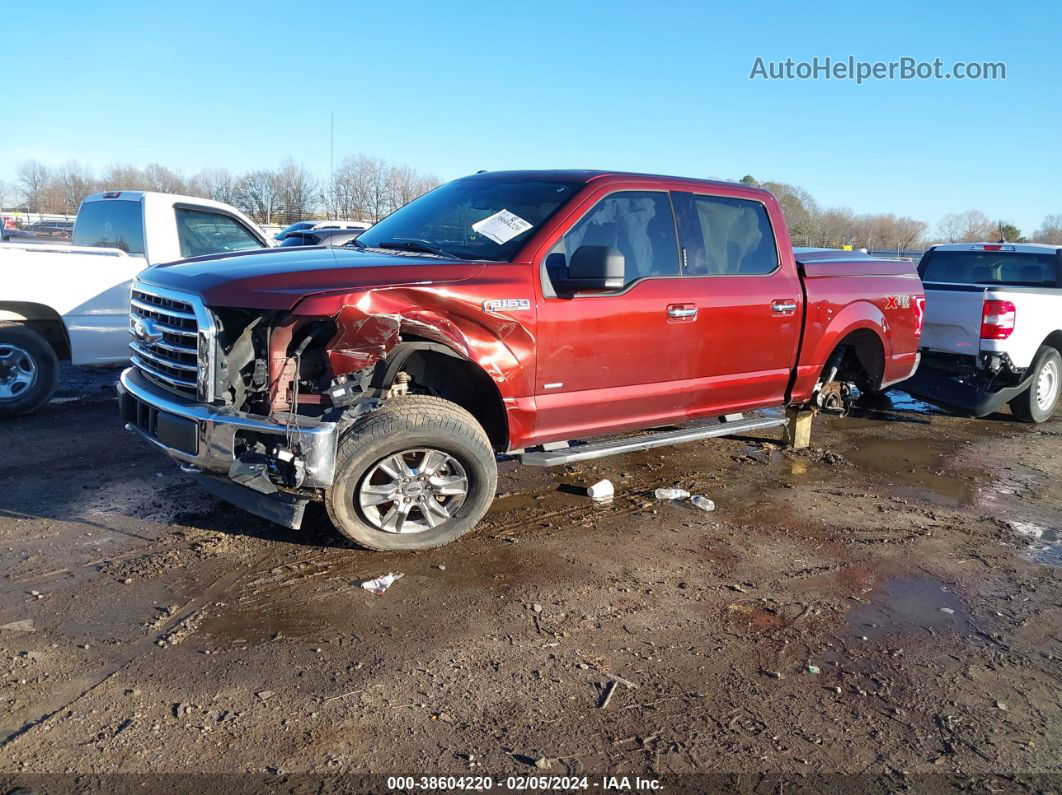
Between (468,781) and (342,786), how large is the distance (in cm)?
40

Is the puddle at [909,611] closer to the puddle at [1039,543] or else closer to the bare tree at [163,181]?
the puddle at [1039,543]

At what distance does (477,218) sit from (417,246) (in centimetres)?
41

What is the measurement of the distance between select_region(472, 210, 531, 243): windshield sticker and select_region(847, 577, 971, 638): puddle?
2.72 m

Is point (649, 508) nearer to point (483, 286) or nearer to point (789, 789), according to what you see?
point (483, 286)

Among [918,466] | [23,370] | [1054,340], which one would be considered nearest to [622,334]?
[918,466]

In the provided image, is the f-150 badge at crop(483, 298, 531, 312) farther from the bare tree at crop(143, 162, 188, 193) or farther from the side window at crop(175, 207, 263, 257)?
the bare tree at crop(143, 162, 188, 193)

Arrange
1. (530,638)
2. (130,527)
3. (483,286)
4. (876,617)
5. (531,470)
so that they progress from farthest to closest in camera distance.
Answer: (531,470), (130,527), (483,286), (876,617), (530,638)

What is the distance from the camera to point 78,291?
700cm

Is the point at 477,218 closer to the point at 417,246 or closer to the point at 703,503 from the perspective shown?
the point at 417,246

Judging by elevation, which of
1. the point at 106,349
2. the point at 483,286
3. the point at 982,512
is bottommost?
the point at 982,512

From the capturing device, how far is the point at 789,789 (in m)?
2.62

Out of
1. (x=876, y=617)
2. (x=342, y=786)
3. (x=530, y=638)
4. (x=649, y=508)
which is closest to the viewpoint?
(x=342, y=786)

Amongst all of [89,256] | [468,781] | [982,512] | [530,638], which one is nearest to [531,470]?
[530,638]

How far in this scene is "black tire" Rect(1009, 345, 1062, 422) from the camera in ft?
26.6
